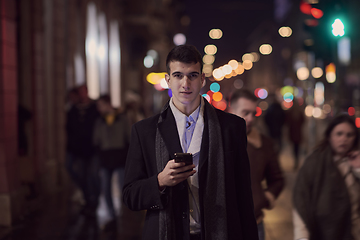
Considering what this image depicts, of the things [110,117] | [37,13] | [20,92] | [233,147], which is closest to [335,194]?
[233,147]

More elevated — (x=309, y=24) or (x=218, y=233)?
(x=309, y=24)

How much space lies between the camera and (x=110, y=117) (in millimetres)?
8164

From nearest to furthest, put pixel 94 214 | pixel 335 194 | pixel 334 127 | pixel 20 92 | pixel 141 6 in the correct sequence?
1. pixel 335 194
2. pixel 334 127
3. pixel 94 214
4. pixel 20 92
5. pixel 141 6

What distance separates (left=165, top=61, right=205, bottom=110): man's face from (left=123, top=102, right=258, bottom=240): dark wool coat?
14 cm

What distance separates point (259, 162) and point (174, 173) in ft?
5.65

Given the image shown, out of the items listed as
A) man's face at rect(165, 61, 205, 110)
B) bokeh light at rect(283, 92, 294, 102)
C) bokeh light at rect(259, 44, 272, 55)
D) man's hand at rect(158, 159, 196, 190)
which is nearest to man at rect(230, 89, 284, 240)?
man's face at rect(165, 61, 205, 110)

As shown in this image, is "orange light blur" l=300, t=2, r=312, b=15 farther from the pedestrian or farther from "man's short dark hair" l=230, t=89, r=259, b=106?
"man's short dark hair" l=230, t=89, r=259, b=106

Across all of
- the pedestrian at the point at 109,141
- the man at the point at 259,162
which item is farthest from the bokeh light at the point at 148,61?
the man at the point at 259,162

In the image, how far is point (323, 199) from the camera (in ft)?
11.4

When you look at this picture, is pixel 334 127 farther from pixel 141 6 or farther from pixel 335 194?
pixel 141 6

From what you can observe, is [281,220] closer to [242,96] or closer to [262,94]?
[242,96]

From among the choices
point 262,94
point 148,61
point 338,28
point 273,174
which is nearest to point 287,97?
point 262,94

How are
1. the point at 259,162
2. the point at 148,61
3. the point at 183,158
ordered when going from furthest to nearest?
the point at 148,61
the point at 259,162
the point at 183,158

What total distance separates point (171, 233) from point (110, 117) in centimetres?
584
